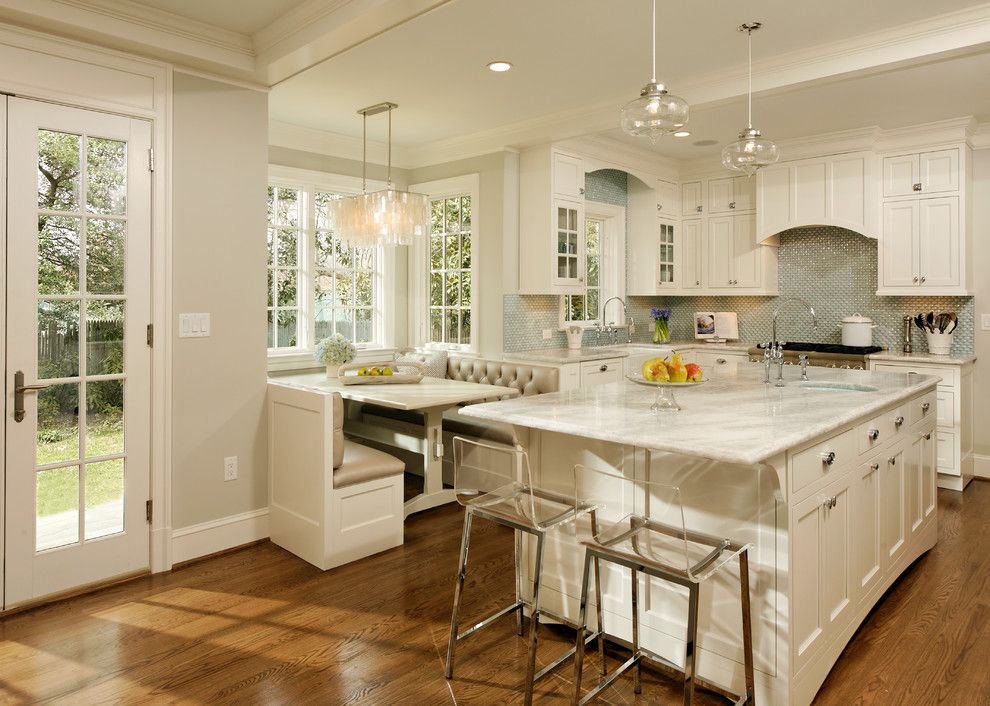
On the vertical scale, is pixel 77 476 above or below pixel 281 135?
below

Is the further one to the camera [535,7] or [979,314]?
[979,314]

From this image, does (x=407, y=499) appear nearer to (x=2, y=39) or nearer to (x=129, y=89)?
(x=129, y=89)

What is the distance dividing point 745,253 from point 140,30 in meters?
4.92

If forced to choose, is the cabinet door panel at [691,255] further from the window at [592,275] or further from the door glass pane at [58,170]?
the door glass pane at [58,170]

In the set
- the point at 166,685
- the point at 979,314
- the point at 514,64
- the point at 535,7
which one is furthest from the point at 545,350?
the point at 166,685

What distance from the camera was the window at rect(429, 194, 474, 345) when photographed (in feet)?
18.1

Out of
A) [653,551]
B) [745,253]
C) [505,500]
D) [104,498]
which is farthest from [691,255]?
[104,498]

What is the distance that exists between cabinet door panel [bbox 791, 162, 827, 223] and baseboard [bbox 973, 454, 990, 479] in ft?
7.06

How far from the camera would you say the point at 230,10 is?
3.11 meters

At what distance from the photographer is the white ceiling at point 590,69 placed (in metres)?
3.10

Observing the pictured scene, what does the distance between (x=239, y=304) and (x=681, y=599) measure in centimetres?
268

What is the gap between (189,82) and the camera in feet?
11.1


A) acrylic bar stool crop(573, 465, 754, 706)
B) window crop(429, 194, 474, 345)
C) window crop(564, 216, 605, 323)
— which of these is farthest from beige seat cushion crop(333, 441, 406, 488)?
window crop(564, 216, 605, 323)

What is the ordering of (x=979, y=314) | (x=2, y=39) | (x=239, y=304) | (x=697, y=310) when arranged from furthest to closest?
(x=697, y=310) < (x=979, y=314) < (x=239, y=304) < (x=2, y=39)
